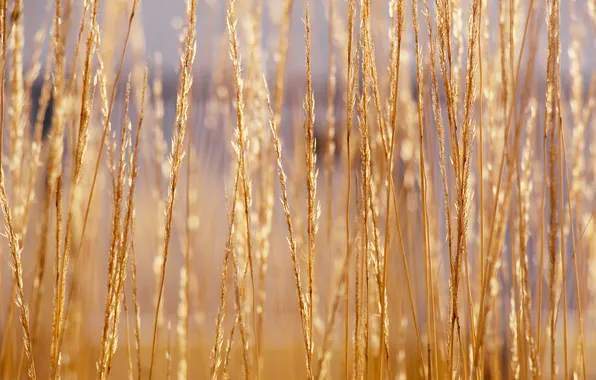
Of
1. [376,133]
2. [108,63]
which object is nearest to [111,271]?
[108,63]

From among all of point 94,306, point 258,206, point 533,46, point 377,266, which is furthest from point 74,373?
point 533,46

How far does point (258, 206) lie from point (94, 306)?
2.13 ft

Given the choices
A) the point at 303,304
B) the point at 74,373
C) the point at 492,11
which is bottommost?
the point at 74,373

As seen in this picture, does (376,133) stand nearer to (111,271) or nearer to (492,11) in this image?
(492,11)

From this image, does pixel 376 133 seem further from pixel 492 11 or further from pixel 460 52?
pixel 460 52

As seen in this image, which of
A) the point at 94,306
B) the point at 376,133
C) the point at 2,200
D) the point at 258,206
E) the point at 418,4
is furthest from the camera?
the point at 94,306

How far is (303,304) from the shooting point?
0.85 meters

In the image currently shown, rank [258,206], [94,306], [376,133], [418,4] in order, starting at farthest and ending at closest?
1. [94,306]
2. [376,133]
3. [258,206]
4. [418,4]

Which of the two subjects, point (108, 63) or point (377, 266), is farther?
point (108, 63)

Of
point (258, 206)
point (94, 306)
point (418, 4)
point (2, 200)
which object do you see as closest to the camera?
point (2, 200)

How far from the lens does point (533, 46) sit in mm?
1043

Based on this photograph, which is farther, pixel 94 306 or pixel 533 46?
pixel 94 306

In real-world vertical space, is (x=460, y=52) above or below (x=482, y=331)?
above

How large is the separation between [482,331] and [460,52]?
0.39 m
